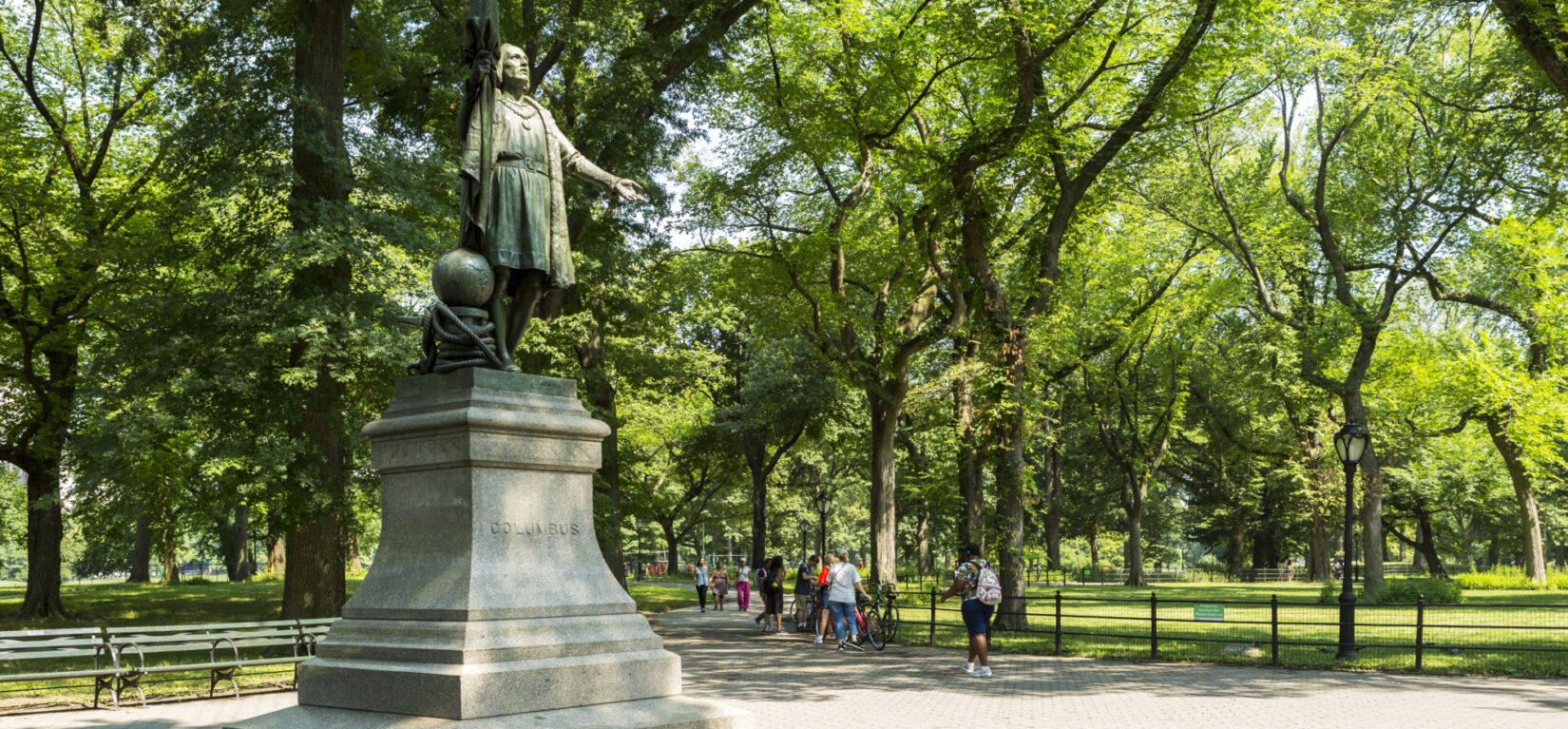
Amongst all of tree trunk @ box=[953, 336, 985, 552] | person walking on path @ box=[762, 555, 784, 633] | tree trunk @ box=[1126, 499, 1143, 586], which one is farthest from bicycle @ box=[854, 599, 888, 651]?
tree trunk @ box=[1126, 499, 1143, 586]

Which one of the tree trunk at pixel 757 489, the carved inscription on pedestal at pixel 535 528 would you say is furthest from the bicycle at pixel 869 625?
the tree trunk at pixel 757 489

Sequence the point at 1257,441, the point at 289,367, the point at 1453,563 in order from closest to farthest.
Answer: the point at 289,367 < the point at 1257,441 < the point at 1453,563

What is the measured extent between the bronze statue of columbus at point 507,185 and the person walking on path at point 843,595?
12362 millimetres

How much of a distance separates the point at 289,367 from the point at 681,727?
1226 cm

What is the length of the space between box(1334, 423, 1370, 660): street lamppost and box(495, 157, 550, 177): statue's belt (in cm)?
1309

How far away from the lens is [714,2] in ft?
72.7

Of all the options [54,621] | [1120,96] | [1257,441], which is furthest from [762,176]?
[1257,441]

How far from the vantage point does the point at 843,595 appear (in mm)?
18984

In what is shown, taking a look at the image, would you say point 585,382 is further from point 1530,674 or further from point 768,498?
point 768,498

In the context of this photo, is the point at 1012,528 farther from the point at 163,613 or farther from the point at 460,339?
the point at 163,613

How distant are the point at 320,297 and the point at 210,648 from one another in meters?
4.98

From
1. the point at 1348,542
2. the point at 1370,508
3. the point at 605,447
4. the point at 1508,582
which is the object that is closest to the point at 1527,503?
the point at 1508,582

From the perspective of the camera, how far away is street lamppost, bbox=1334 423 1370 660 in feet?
51.9

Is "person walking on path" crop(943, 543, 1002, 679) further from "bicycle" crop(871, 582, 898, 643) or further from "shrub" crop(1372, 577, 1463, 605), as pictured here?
"shrub" crop(1372, 577, 1463, 605)
